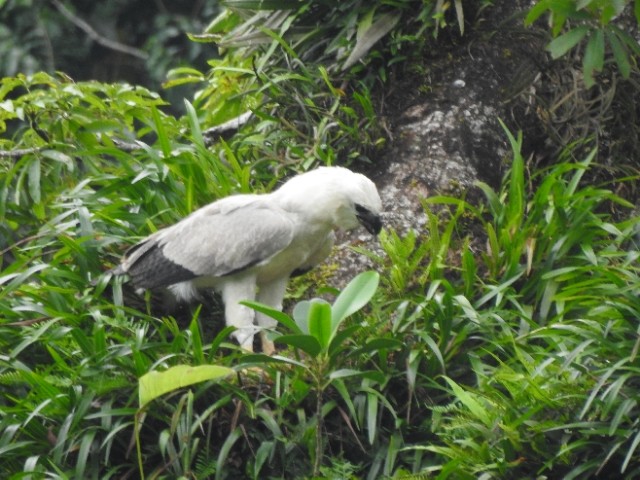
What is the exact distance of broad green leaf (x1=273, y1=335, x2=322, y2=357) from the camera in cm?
468

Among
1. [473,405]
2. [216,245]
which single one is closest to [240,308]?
[216,245]

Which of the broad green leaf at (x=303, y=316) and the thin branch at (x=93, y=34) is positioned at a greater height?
the broad green leaf at (x=303, y=316)

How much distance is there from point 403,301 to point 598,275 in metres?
0.91

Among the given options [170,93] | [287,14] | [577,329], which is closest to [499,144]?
[287,14]

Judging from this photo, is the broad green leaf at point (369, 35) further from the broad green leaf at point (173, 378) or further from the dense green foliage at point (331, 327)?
the broad green leaf at point (173, 378)

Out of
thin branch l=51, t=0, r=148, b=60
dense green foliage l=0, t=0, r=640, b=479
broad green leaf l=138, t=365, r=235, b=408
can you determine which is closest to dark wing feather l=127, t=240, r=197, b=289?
dense green foliage l=0, t=0, r=640, b=479

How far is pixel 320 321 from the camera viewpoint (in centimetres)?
471

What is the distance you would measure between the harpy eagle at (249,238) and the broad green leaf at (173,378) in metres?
0.79

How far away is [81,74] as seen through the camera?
13.5 m

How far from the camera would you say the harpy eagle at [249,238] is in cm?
571

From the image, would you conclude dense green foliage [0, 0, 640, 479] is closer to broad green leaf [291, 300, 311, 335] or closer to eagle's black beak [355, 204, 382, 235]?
broad green leaf [291, 300, 311, 335]

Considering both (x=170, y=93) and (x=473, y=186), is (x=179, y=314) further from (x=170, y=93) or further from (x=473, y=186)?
(x=170, y=93)

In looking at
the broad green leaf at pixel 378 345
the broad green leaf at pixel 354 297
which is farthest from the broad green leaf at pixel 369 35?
the broad green leaf at pixel 354 297

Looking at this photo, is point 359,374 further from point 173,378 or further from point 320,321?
point 173,378
